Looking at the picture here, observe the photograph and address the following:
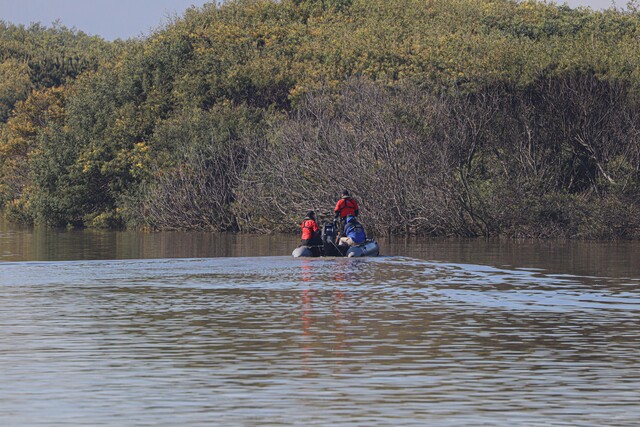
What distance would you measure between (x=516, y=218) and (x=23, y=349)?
35.7 m

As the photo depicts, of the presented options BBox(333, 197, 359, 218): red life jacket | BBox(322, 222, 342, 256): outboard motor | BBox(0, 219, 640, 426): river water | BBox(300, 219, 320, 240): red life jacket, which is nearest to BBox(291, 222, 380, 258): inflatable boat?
BBox(322, 222, 342, 256): outboard motor

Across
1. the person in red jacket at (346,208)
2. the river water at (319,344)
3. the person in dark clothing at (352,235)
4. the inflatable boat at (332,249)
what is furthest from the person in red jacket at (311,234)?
the person in red jacket at (346,208)

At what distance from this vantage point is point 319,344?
1648cm

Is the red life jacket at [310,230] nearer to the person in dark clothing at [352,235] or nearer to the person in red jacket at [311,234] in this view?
the person in red jacket at [311,234]

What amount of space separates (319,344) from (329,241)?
1748 cm

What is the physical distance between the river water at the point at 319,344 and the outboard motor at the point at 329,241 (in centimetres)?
163

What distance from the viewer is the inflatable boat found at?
33750mm

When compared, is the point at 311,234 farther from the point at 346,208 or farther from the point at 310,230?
the point at 346,208

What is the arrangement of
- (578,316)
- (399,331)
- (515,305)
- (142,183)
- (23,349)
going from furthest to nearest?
(142,183) → (515,305) → (578,316) → (399,331) → (23,349)

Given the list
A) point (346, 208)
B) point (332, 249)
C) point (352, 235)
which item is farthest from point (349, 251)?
point (346, 208)

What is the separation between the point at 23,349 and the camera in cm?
1600

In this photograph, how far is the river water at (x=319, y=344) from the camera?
11.8 meters

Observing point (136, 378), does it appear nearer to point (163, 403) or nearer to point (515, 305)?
point (163, 403)

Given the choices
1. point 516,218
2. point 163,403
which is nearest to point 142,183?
point 516,218
